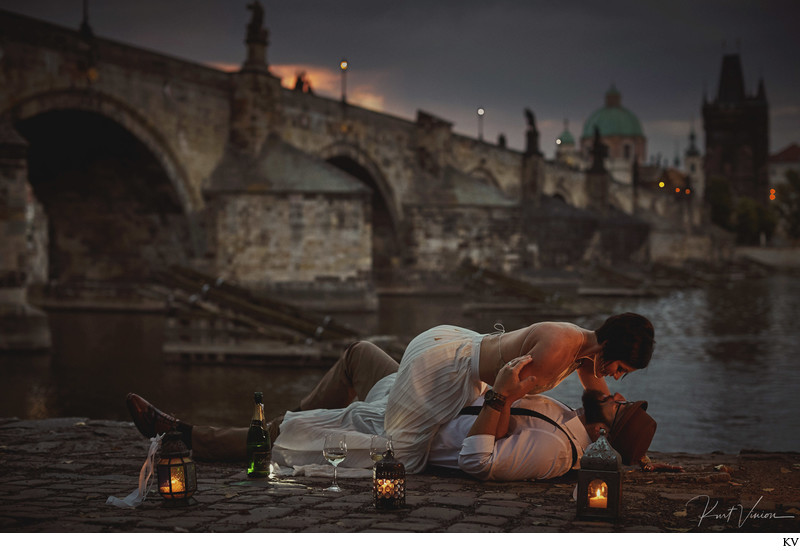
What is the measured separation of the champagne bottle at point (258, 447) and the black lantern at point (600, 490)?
150 cm

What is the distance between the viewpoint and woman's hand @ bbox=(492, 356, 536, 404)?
401 centimetres

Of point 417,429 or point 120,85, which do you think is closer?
point 417,429

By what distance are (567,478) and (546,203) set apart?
109ft

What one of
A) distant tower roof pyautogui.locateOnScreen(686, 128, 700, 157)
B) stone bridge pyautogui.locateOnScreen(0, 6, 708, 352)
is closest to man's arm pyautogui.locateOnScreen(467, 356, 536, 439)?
stone bridge pyautogui.locateOnScreen(0, 6, 708, 352)

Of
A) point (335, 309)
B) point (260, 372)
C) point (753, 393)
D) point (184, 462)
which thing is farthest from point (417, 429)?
point (335, 309)

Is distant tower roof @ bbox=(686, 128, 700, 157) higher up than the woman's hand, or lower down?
higher up

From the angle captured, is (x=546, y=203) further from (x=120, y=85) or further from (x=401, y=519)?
(x=401, y=519)

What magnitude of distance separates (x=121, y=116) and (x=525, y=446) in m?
14.8

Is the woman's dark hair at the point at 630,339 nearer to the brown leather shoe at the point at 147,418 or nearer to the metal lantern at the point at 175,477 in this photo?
the metal lantern at the point at 175,477

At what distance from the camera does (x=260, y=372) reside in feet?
37.9

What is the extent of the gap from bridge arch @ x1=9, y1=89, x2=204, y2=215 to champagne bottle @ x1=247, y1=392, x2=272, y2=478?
40.8 feet

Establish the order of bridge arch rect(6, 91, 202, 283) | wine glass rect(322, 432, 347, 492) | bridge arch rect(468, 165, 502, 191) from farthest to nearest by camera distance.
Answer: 1. bridge arch rect(468, 165, 502, 191)
2. bridge arch rect(6, 91, 202, 283)
3. wine glass rect(322, 432, 347, 492)

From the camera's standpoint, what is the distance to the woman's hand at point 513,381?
401 centimetres

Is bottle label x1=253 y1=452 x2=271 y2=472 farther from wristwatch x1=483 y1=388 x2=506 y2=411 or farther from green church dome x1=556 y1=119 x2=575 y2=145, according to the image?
green church dome x1=556 y1=119 x2=575 y2=145
